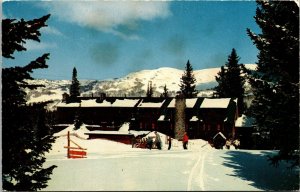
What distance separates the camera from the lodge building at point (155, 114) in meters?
48.5

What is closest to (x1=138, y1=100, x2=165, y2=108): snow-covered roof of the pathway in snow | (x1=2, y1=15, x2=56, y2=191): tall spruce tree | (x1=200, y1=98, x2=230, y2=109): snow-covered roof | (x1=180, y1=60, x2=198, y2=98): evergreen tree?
(x1=200, y1=98, x2=230, y2=109): snow-covered roof

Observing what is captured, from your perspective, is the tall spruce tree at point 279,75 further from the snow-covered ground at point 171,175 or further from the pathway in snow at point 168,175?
the pathway in snow at point 168,175

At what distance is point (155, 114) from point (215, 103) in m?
9.31

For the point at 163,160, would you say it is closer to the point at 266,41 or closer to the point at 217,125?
the point at 266,41

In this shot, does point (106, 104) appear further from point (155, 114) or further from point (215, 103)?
point (215, 103)

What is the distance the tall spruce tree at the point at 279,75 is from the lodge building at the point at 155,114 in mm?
34110

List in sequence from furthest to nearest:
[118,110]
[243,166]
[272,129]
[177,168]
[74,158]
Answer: [118,110] < [74,158] < [243,166] < [177,168] < [272,129]

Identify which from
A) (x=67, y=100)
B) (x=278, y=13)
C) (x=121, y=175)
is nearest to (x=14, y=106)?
(x=121, y=175)

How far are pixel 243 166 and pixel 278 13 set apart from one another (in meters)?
7.43

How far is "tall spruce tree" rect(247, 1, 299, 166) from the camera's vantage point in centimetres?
1238

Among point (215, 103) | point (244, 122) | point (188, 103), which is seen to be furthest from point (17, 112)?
point (188, 103)

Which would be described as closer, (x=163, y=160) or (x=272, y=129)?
(x=272, y=129)

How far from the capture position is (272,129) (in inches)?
530

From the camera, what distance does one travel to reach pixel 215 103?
49.9 m
